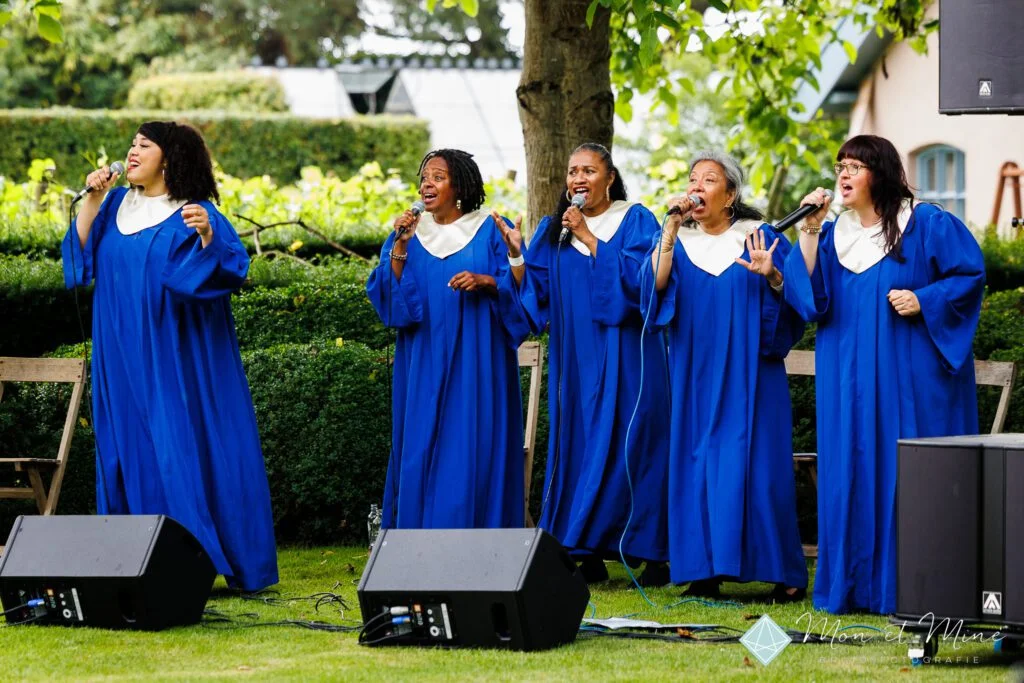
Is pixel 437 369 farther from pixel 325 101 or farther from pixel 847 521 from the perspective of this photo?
pixel 325 101

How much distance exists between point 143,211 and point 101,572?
1.96 metres

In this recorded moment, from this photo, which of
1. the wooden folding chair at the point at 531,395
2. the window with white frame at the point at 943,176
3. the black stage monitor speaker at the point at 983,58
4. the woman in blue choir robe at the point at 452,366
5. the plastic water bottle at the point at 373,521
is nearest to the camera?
the black stage monitor speaker at the point at 983,58

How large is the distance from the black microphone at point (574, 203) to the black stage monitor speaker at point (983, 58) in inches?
67.9

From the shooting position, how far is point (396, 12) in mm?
36438

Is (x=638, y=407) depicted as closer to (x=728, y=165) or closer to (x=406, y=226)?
(x=728, y=165)

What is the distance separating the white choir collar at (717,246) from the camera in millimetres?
7230

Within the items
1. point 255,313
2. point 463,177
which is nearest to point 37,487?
point 255,313

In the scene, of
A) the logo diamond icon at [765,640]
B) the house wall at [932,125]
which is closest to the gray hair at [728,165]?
the logo diamond icon at [765,640]

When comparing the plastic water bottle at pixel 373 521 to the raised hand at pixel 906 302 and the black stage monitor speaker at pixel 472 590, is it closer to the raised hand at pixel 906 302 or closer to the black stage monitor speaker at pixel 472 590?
the black stage monitor speaker at pixel 472 590

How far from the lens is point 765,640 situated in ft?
18.0

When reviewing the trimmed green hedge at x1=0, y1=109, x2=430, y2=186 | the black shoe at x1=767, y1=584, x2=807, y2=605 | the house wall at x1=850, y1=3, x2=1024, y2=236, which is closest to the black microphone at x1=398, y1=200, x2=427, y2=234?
the black shoe at x1=767, y1=584, x2=807, y2=605

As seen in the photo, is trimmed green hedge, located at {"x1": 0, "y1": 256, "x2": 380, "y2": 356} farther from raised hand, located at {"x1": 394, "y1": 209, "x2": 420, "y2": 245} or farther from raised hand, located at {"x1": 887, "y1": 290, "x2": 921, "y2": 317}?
raised hand, located at {"x1": 887, "y1": 290, "x2": 921, "y2": 317}

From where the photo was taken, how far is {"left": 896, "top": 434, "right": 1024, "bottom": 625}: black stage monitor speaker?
A: 5.15 metres

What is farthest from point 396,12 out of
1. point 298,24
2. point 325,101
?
point 325,101
